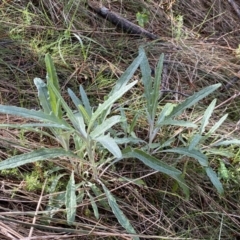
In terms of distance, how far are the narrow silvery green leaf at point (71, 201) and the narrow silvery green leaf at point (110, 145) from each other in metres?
0.17

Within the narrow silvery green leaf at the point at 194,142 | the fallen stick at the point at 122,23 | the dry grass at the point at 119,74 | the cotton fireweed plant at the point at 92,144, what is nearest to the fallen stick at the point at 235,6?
the dry grass at the point at 119,74

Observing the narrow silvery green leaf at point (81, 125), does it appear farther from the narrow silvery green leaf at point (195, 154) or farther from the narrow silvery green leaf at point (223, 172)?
the narrow silvery green leaf at point (223, 172)

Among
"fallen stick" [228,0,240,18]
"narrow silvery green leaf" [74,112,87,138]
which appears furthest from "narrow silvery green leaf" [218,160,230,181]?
"fallen stick" [228,0,240,18]

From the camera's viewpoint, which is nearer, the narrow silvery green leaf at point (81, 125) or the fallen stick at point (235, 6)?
the narrow silvery green leaf at point (81, 125)

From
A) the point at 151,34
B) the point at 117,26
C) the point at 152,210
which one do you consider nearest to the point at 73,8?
the point at 117,26

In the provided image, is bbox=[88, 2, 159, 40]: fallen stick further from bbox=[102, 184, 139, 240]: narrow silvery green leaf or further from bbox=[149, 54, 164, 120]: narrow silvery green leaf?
bbox=[102, 184, 139, 240]: narrow silvery green leaf

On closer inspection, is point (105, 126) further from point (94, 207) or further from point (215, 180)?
point (215, 180)

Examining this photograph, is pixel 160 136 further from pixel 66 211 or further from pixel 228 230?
pixel 66 211

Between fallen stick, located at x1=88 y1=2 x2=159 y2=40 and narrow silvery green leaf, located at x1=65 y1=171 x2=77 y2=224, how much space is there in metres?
1.11

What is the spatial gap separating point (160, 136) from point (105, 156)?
251 millimetres

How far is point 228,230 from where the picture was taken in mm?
1518

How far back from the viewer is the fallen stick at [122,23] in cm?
226

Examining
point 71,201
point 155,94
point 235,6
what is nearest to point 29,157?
point 71,201

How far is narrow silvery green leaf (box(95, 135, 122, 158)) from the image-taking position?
47.4 inches
